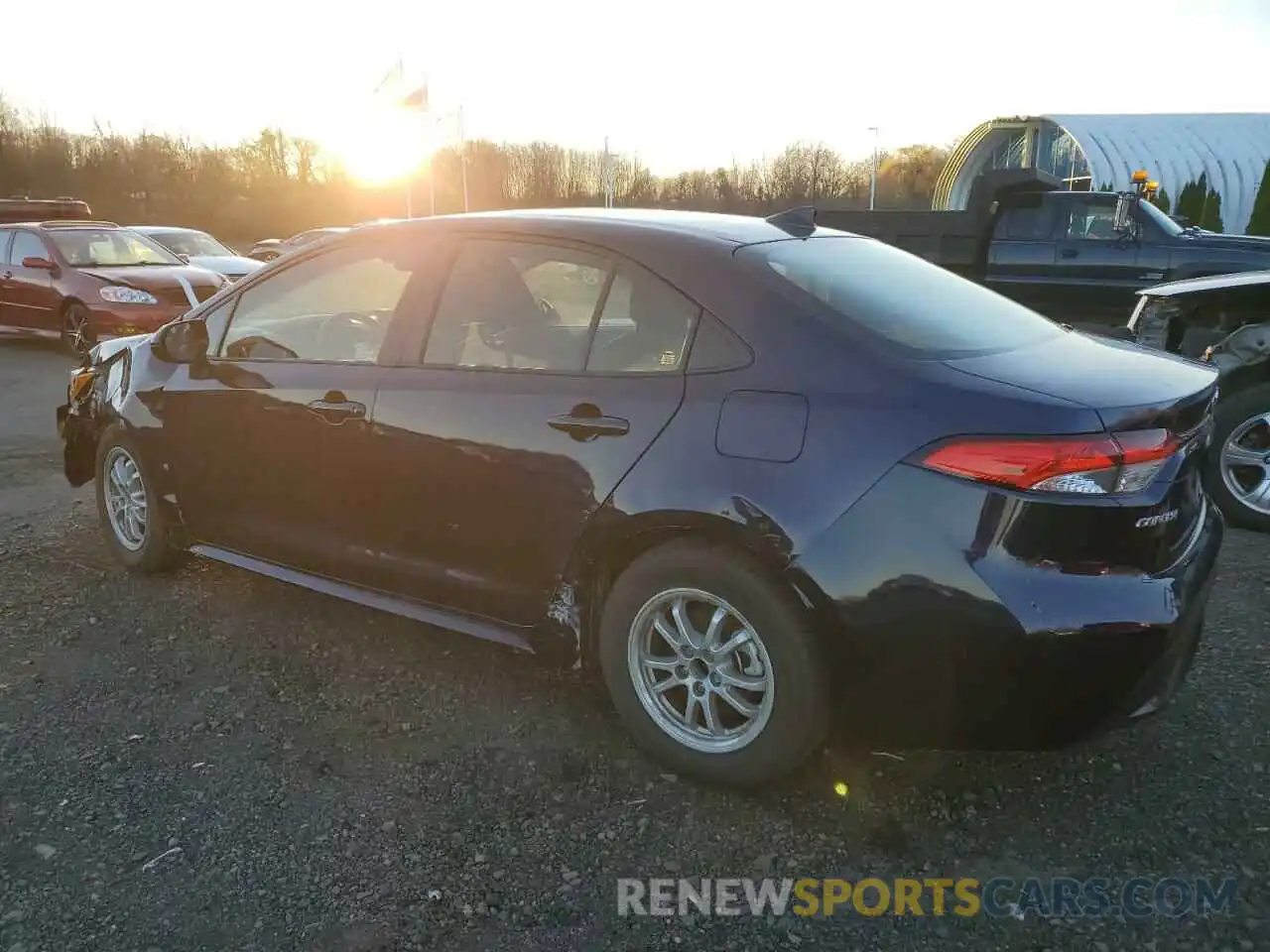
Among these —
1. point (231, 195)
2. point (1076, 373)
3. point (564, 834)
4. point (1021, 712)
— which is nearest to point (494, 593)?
point (564, 834)

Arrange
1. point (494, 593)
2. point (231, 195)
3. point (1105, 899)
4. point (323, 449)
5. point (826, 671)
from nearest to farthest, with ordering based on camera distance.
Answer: point (1105, 899), point (826, 671), point (494, 593), point (323, 449), point (231, 195)

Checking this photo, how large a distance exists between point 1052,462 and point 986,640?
45cm

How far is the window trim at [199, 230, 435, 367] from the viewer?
3447 millimetres

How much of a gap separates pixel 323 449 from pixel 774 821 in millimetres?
2002

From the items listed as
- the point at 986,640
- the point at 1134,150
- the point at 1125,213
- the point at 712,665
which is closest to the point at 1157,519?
the point at 986,640

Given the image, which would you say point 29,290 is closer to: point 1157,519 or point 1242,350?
point 1242,350

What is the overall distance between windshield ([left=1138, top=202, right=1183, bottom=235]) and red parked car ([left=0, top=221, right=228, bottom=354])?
34.4 feet

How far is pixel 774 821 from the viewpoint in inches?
108

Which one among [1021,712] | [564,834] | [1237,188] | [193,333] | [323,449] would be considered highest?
[1237,188]

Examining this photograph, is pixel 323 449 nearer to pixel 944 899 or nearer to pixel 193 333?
pixel 193 333

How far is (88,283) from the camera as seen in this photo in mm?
11156

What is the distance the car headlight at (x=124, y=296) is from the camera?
1100 cm

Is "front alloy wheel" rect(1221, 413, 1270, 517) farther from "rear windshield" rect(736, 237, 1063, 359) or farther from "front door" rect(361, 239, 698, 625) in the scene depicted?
"front door" rect(361, 239, 698, 625)

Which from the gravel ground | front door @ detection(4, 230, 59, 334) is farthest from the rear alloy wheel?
the gravel ground
